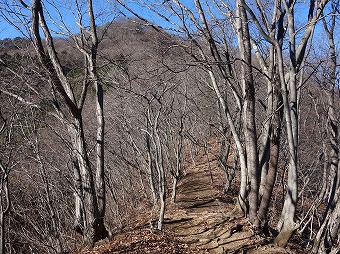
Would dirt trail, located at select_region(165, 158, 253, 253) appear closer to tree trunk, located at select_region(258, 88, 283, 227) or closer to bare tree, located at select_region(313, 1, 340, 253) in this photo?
tree trunk, located at select_region(258, 88, 283, 227)

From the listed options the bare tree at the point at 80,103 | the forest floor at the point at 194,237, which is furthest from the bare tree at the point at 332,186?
the bare tree at the point at 80,103

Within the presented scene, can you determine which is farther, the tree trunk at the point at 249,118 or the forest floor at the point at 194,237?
the tree trunk at the point at 249,118

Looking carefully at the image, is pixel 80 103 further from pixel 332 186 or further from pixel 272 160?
pixel 332 186

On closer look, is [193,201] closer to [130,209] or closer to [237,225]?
[130,209]

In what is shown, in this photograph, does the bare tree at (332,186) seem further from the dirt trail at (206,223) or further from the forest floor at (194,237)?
the dirt trail at (206,223)

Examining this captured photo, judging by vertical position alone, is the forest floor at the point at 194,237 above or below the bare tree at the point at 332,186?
below

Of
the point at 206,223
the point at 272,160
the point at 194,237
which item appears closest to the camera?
the point at 272,160

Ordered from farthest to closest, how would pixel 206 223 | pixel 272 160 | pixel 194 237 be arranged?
1. pixel 206 223
2. pixel 194 237
3. pixel 272 160

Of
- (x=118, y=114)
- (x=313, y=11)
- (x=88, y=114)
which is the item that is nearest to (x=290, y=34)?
(x=313, y=11)

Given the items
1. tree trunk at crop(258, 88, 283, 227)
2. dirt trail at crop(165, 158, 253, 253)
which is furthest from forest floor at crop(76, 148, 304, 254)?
tree trunk at crop(258, 88, 283, 227)

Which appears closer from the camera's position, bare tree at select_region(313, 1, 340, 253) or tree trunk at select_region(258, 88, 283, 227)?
bare tree at select_region(313, 1, 340, 253)

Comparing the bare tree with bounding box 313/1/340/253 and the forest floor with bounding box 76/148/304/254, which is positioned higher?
the bare tree with bounding box 313/1/340/253

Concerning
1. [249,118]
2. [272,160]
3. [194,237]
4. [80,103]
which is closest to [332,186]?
[272,160]

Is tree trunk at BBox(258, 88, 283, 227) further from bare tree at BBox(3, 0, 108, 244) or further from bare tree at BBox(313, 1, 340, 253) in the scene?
bare tree at BBox(3, 0, 108, 244)
